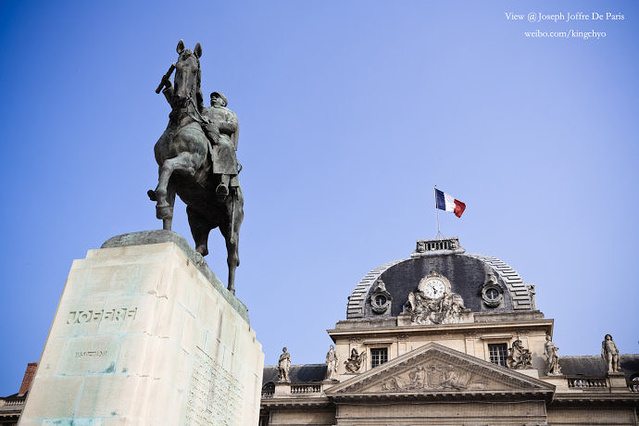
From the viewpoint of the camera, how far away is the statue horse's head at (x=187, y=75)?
7246 mm

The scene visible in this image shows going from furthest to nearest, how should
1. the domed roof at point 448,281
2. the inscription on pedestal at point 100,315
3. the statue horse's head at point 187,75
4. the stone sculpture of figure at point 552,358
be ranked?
the domed roof at point 448,281 → the stone sculpture of figure at point 552,358 → the statue horse's head at point 187,75 → the inscription on pedestal at point 100,315

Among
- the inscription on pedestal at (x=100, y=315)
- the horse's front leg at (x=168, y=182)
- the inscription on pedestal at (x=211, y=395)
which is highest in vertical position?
the horse's front leg at (x=168, y=182)

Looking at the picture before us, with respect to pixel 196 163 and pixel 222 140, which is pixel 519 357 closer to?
pixel 222 140

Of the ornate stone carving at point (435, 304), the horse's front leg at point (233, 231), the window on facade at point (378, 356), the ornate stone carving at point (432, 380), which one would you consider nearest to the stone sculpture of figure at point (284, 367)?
the window on facade at point (378, 356)

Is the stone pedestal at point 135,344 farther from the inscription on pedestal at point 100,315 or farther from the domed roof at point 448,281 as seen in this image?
the domed roof at point 448,281

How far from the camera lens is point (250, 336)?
7.96m

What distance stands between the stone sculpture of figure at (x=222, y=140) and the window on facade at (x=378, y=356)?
3524 cm

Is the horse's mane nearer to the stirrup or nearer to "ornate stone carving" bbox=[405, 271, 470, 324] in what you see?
the stirrup

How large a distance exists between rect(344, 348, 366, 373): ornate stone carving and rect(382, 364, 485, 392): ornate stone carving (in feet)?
11.2

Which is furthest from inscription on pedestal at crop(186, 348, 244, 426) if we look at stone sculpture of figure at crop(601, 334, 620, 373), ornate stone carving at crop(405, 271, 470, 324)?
ornate stone carving at crop(405, 271, 470, 324)

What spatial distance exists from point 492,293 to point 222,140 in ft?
125

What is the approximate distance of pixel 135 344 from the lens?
207 inches

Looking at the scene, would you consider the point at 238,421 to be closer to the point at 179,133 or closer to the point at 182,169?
the point at 182,169

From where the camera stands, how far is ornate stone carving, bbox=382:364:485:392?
35062mm
